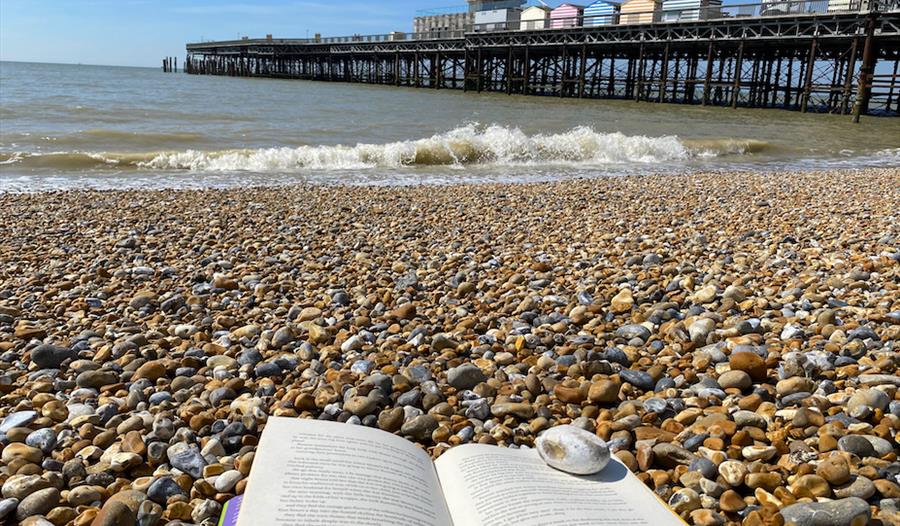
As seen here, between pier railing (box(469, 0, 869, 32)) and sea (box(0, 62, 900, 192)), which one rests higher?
pier railing (box(469, 0, 869, 32))

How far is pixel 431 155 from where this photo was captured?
12031 millimetres

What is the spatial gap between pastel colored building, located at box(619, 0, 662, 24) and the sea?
30.8ft

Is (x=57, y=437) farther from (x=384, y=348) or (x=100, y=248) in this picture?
(x=100, y=248)

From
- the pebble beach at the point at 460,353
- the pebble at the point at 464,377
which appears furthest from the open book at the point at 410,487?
the pebble at the point at 464,377

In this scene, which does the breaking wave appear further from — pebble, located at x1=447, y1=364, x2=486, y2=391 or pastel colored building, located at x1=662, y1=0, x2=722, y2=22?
pastel colored building, located at x1=662, y1=0, x2=722, y2=22

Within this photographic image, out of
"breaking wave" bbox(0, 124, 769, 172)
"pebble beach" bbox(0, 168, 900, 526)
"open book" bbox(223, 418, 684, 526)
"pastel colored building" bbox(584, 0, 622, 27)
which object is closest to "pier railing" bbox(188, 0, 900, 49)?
"pastel colored building" bbox(584, 0, 622, 27)

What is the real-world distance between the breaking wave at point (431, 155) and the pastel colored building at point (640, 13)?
1578 cm

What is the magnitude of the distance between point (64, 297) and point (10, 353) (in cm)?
85

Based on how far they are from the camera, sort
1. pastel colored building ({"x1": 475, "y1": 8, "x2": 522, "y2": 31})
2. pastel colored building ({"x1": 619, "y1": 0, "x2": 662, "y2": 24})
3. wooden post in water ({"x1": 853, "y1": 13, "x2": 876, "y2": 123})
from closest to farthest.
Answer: wooden post in water ({"x1": 853, "y1": 13, "x2": 876, "y2": 123}), pastel colored building ({"x1": 619, "y1": 0, "x2": 662, "y2": 24}), pastel colored building ({"x1": 475, "y1": 8, "x2": 522, "y2": 31})

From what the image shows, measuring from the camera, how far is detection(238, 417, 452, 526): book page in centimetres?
133

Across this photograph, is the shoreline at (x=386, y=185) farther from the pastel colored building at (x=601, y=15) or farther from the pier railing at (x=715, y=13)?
the pastel colored building at (x=601, y=15)

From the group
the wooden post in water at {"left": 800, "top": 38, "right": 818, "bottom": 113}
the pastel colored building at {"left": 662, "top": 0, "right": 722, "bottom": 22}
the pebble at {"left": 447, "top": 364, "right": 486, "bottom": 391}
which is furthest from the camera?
the pastel colored building at {"left": 662, "top": 0, "right": 722, "bottom": 22}

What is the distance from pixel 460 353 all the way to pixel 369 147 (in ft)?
31.2

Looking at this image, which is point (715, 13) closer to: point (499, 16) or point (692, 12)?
point (692, 12)
